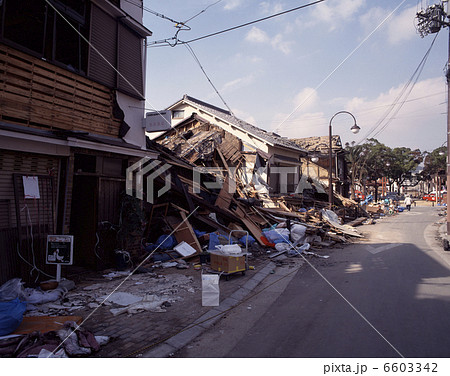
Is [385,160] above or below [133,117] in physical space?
above

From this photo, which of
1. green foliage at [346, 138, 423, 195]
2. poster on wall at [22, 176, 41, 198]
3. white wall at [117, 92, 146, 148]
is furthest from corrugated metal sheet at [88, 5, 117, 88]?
green foliage at [346, 138, 423, 195]

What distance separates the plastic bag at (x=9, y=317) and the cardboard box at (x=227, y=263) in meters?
4.32

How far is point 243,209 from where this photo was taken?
13.6m

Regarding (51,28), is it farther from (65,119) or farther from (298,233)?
(298,233)

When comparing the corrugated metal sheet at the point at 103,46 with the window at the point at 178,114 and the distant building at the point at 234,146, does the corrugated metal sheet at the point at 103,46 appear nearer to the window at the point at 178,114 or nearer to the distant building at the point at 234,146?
the distant building at the point at 234,146

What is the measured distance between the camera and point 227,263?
7.53 m

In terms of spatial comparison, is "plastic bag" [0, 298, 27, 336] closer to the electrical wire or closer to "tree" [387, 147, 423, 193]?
the electrical wire

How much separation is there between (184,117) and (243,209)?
12541 millimetres

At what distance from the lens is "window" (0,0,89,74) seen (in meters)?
6.92

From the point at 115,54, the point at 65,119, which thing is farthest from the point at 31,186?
the point at 115,54

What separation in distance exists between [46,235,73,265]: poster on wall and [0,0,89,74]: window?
12.6ft

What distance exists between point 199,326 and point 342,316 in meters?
2.43

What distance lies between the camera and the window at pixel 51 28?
6918 millimetres

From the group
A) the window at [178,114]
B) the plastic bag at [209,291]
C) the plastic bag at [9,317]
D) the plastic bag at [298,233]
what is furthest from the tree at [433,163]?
the plastic bag at [9,317]
